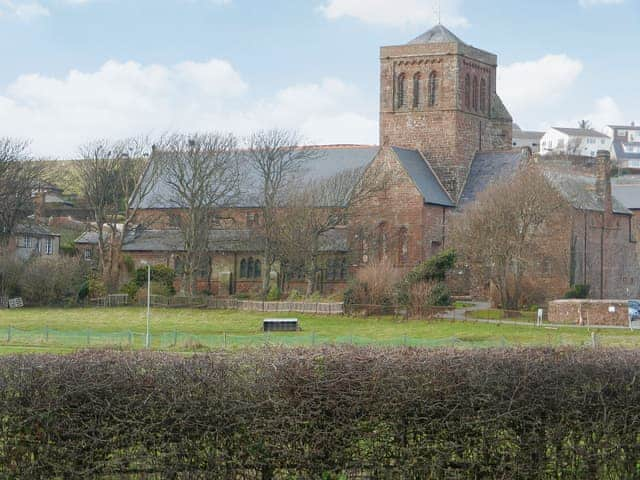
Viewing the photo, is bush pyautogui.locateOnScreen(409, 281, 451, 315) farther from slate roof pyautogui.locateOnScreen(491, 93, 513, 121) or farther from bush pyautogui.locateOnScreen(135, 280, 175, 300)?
slate roof pyautogui.locateOnScreen(491, 93, 513, 121)

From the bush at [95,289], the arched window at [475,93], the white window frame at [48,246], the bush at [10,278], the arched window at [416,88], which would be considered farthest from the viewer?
the white window frame at [48,246]

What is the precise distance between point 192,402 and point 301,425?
4.50 ft

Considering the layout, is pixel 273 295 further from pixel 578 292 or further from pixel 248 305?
pixel 578 292

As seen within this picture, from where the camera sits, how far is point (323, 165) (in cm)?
7338

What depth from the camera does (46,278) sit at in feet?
200

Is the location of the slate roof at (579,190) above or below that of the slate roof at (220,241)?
above

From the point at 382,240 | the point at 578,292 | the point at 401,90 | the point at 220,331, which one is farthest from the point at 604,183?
the point at 220,331

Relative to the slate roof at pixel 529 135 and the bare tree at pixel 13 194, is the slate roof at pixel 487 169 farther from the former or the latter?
the slate roof at pixel 529 135

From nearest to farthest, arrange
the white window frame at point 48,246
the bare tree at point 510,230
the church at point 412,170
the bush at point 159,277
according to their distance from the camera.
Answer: the bare tree at point 510,230 → the bush at point 159,277 → the church at point 412,170 → the white window frame at point 48,246

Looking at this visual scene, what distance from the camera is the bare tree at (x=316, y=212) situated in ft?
204

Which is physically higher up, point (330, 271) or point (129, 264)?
point (129, 264)

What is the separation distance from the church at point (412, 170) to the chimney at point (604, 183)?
385 mm

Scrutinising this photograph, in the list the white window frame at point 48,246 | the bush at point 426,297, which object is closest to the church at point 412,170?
the white window frame at point 48,246

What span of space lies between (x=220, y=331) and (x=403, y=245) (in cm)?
2065
